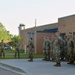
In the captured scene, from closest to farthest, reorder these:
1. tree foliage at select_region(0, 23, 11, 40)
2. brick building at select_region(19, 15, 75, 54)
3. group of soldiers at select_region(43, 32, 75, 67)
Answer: group of soldiers at select_region(43, 32, 75, 67), brick building at select_region(19, 15, 75, 54), tree foliage at select_region(0, 23, 11, 40)

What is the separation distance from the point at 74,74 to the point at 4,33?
90088 millimetres

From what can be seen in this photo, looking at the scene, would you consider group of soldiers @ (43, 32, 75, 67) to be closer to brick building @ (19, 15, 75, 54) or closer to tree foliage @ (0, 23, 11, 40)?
brick building @ (19, 15, 75, 54)

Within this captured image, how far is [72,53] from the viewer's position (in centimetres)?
2170

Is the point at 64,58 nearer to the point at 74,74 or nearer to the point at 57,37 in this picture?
the point at 57,37

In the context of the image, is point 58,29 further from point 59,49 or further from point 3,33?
point 3,33

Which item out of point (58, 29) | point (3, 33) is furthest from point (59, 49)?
point (3, 33)

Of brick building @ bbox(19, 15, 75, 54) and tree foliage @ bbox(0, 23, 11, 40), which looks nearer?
brick building @ bbox(19, 15, 75, 54)

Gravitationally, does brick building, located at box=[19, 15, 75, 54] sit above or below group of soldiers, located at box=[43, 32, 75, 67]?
above

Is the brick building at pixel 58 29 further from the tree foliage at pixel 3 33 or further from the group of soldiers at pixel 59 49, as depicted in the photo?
the tree foliage at pixel 3 33

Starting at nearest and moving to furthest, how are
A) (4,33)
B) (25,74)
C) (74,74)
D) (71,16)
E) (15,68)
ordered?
1. (74,74)
2. (25,74)
3. (15,68)
4. (71,16)
5. (4,33)

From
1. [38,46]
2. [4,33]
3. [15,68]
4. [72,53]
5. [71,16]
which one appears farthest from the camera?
[4,33]

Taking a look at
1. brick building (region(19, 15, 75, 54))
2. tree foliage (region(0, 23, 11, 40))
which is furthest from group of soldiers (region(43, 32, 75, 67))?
tree foliage (region(0, 23, 11, 40))

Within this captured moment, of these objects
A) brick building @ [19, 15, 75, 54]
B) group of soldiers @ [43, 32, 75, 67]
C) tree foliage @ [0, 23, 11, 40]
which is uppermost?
tree foliage @ [0, 23, 11, 40]

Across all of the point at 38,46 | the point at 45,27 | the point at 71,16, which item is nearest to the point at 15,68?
the point at 71,16
